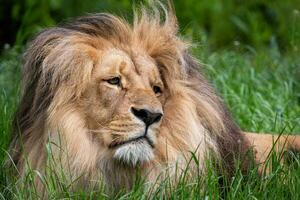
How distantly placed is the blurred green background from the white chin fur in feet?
11.8

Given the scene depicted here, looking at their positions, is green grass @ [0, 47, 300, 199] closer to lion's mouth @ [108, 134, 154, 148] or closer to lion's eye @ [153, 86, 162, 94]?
lion's mouth @ [108, 134, 154, 148]

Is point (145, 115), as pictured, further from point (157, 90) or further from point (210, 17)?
point (210, 17)

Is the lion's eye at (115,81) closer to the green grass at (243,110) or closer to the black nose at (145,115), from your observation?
the black nose at (145,115)

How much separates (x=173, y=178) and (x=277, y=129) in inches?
60.3

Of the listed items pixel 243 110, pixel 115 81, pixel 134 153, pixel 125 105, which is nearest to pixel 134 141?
pixel 134 153

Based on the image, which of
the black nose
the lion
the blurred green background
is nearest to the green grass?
the lion

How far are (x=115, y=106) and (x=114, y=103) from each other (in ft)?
0.05

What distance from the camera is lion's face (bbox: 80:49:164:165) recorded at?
4523 millimetres

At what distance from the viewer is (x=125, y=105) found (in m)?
4.57

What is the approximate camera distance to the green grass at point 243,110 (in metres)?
4.68

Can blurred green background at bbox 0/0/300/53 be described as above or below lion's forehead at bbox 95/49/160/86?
above

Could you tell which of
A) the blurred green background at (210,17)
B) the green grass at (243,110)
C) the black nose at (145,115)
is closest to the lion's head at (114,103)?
the black nose at (145,115)

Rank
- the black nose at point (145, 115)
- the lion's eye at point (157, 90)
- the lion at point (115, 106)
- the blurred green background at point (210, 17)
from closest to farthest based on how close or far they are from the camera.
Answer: the black nose at point (145, 115)
the lion at point (115, 106)
the lion's eye at point (157, 90)
the blurred green background at point (210, 17)

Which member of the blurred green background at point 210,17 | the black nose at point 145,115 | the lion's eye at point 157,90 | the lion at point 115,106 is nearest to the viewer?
the black nose at point 145,115
